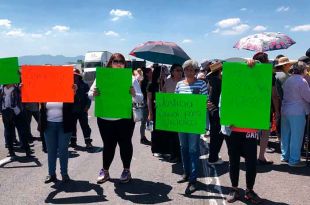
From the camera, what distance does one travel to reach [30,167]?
24.5 feet

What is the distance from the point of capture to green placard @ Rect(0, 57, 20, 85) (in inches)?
278

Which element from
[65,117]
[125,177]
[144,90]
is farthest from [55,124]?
[144,90]

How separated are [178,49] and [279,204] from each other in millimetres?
3679

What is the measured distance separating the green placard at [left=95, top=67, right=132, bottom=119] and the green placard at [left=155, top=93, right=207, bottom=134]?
0.49 metres

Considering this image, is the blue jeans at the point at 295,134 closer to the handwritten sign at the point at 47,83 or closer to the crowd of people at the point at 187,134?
the crowd of people at the point at 187,134

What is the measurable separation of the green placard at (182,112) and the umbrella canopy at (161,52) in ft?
5.50

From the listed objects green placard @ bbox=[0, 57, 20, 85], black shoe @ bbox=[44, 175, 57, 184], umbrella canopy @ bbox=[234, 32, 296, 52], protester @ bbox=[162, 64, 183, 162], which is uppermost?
umbrella canopy @ bbox=[234, 32, 296, 52]

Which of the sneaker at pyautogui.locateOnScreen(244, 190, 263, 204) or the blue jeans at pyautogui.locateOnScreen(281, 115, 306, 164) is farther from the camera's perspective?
the blue jeans at pyautogui.locateOnScreen(281, 115, 306, 164)

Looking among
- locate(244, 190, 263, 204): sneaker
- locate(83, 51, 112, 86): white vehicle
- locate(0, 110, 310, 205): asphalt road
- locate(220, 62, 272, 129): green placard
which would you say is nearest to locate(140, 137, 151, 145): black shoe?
locate(0, 110, 310, 205): asphalt road

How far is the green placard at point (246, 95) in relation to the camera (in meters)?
4.98

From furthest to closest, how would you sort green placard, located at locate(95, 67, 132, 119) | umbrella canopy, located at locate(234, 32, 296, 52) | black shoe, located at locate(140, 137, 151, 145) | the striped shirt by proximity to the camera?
1. black shoe, located at locate(140, 137, 151, 145)
2. umbrella canopy, located at locate(234, 32, 296, 52)
3. green placard, located at locate(95, 67, 132, 119)
4. the striped shirt

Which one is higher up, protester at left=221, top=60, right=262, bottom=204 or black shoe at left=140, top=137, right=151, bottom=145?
protester at left=221, top=60, right=262, bottom=204

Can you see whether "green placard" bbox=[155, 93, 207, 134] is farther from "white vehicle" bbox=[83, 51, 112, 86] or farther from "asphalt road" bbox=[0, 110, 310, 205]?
"white vehicle" bbox=[83, 51, 112, 86]

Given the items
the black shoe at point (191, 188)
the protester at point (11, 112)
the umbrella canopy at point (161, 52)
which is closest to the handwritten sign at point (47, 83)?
the umbrella canopy at point (161, 52)
